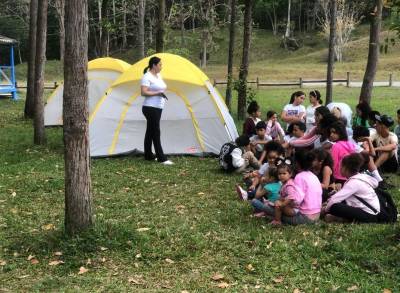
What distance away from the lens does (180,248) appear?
479 cm

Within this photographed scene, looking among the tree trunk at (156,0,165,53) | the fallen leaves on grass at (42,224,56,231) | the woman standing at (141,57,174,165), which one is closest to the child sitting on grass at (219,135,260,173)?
the woman standing at (141,57,174,165)

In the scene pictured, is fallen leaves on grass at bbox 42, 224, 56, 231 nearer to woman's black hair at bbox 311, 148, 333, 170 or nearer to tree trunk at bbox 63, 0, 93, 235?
tree trunk at bbox 63, 0, 93, 235

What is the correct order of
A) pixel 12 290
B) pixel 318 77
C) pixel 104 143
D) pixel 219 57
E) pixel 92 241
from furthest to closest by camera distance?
1. pixel 219 57
2. pixel 318 77
3. pixel 104 143
4. pixel 92 241
5. pixel 12 290

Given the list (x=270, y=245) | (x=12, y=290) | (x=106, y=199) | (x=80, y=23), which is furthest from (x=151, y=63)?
(x=12, y=290)

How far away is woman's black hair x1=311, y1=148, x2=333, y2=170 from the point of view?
5.92 m

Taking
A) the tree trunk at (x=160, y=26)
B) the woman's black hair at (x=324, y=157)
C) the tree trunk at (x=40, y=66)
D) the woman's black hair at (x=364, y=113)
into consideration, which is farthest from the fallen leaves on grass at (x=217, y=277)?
the tree trunk at (x=160, y=26)

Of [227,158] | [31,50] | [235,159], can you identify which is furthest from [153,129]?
[31,50]

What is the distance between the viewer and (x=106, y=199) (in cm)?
666

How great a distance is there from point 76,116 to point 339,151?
3.37m

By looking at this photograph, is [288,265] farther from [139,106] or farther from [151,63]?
[139,106]

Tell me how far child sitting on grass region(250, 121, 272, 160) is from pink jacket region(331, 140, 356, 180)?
2.12 meters

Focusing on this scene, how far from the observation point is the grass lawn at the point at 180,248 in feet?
13.6

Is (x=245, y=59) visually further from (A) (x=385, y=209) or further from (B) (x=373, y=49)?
(A) (x=385, y=209)

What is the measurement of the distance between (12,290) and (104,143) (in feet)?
18.4
